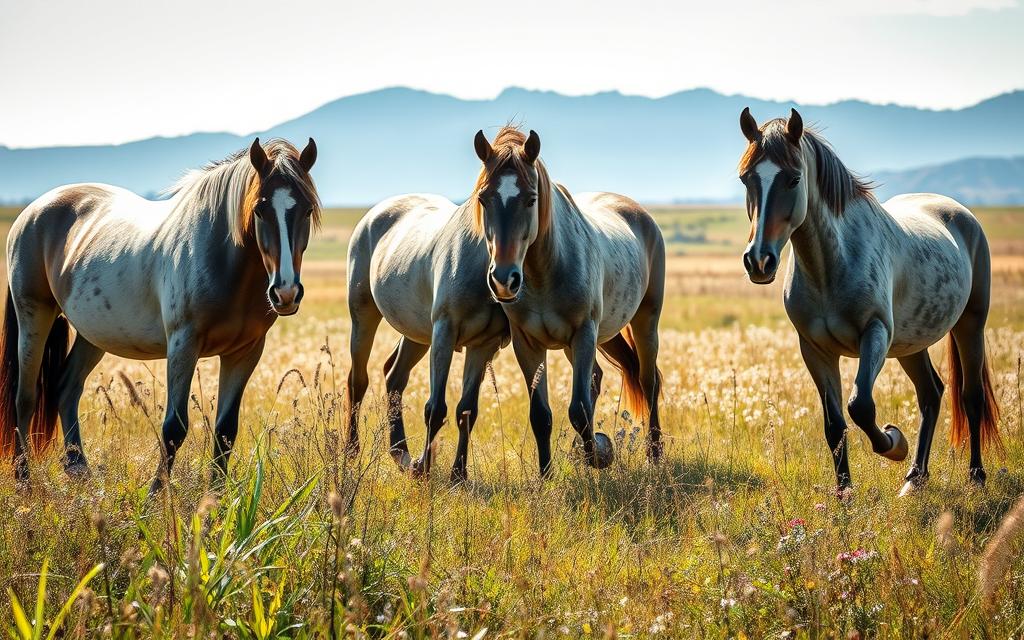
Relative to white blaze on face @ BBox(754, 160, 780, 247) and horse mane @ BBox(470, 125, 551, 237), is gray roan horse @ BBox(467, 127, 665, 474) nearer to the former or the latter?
horse mane @ BBox(470, 125, 551, 237)

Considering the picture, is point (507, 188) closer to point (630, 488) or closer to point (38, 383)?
point (630, 488)

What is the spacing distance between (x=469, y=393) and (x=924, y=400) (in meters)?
4.00

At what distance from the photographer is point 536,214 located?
6922mm

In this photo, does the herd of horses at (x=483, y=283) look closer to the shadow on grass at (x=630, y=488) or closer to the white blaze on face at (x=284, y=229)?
the white blaze on face at (x=284, y=229)

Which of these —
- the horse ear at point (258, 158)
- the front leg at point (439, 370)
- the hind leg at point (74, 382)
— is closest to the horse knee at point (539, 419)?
the front leg at point (439, 370)

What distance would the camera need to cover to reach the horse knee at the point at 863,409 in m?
6.62

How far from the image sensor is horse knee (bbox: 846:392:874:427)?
6.62 meters

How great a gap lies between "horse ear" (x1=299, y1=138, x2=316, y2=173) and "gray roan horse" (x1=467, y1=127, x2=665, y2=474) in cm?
119

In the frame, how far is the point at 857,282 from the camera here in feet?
22.6

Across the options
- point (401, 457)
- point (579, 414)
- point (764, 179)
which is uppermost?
point (764, 179)

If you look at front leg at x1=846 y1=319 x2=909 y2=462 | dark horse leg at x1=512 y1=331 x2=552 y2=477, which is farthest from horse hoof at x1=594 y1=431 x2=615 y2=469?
front leg at x1=846 y1=319 x2=909 y2=462

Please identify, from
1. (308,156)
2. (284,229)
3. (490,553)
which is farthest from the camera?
(308,156)

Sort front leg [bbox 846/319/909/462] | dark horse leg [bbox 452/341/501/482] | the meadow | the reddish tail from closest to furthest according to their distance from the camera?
the meadow < front leg [bbox 846/319/909/462] < dark horse leg [bbox 452/341/501/482] < the reddish tail

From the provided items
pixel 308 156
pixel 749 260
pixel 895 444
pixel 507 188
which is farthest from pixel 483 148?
pixel 895 444
